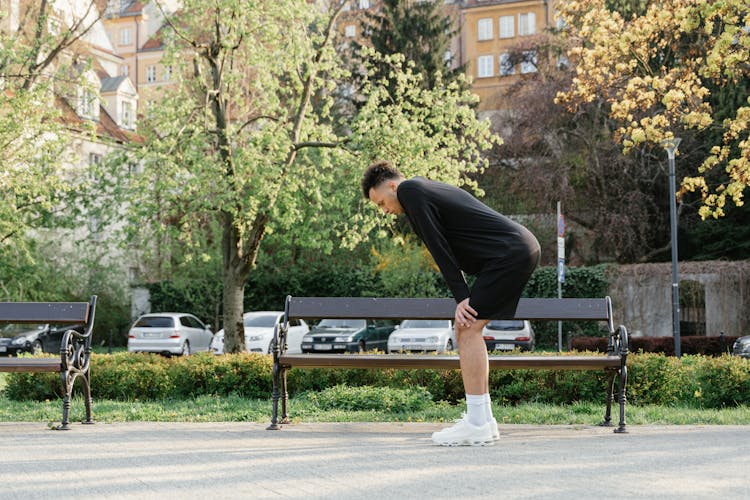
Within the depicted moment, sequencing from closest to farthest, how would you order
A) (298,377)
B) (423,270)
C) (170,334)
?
1. (298,377)
2. (170,334)
3. (423,270)

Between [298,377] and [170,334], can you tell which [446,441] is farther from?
[170,334]

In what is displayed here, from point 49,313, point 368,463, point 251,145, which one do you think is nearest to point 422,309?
point 368,463

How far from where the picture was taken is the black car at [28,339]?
91.4 feet

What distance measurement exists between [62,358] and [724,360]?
6.42 m

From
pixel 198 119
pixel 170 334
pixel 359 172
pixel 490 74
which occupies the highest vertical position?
pixel 490 74

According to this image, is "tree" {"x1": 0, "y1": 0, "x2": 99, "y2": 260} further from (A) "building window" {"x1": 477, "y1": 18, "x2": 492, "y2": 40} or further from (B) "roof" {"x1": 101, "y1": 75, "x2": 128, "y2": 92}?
(A) "building window" {"x1": 477, "y1": 18, "x2": 492, "y2": 40}

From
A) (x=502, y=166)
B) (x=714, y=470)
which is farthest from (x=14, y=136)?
(x=502, y=166)

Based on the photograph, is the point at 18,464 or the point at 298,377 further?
the point at 298,377

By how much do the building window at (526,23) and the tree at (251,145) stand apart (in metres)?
44.1

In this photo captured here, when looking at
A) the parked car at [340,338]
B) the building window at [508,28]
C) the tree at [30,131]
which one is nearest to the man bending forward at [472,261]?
the tree at [30,131]

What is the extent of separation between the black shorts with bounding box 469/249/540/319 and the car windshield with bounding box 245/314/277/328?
Answer: 2052 cm

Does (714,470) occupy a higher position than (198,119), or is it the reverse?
(198,119)

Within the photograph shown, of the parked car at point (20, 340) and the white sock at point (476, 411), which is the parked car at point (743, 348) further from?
the parked car at point (20, 340)

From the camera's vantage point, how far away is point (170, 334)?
2833cm
